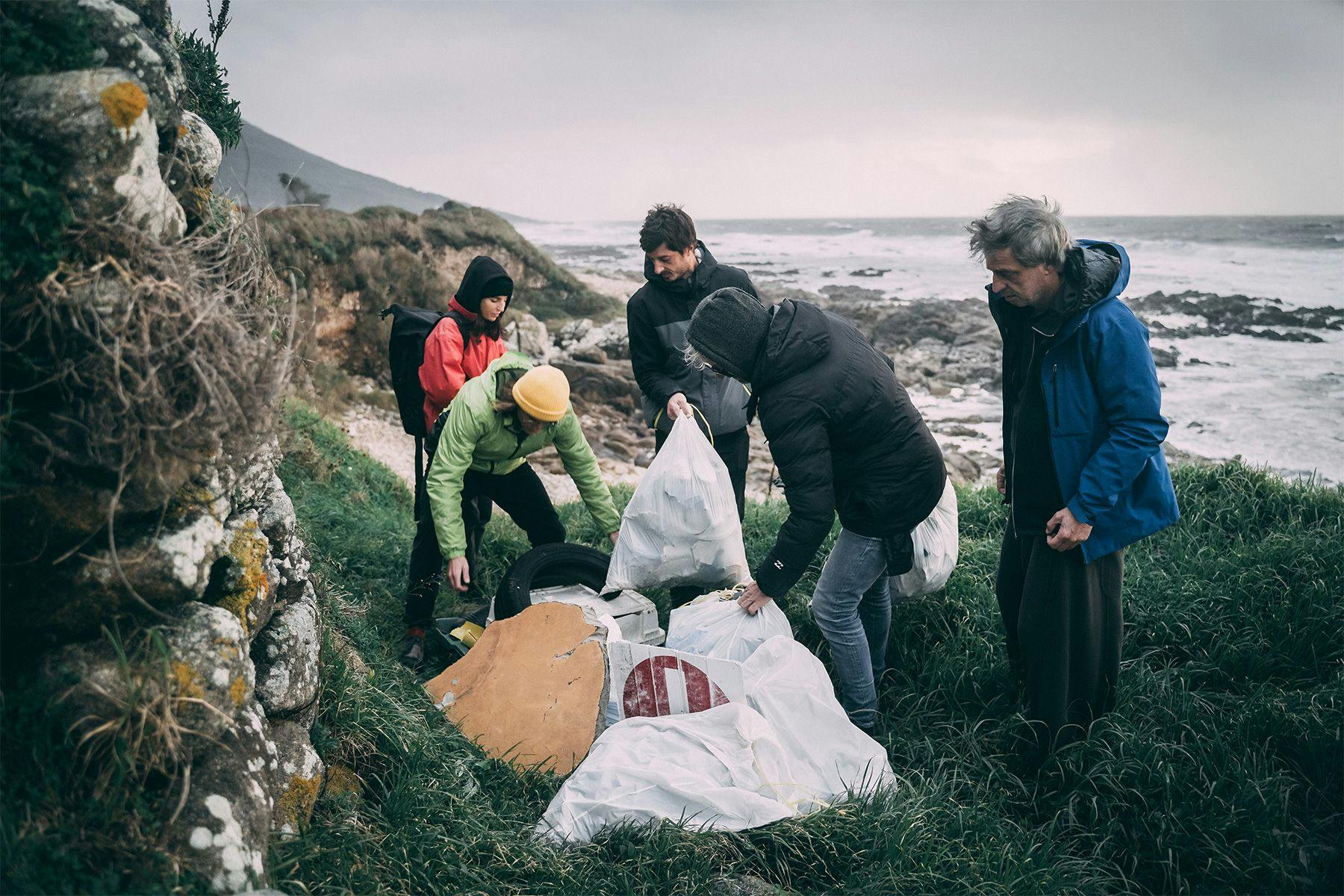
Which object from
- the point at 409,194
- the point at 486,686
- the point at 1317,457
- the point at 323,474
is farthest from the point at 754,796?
the point at 409,194

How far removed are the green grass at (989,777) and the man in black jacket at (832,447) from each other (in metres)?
0.69

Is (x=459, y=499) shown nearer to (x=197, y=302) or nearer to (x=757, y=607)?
(x=757, y=607)

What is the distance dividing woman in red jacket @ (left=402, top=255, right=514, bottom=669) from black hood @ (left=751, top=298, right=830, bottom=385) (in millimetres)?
1744

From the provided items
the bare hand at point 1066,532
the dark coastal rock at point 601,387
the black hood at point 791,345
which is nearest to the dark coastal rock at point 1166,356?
the dark coastal rock at point 601,387

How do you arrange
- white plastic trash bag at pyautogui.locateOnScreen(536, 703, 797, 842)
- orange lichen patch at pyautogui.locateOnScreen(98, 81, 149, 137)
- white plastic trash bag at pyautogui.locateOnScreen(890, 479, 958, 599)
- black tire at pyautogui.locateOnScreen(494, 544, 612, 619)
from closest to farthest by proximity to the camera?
1. orange lichen patch at pyautogui.locateOnScreen(98, 81, 149, 137)
2. white plastic trash bag at pyautogui.locateOnScreen(536, 703, 797, 842)
3. white plastic trash bag at pyautogui.locateOnScreen(890, 479, 958, 599)
4. black tire at pyautogui.locateOnScreen(494, 544, 612, 619)

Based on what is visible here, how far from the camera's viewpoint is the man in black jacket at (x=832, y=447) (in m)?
2.94

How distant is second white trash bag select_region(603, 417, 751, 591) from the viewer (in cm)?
358

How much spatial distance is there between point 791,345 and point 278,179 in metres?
6.60

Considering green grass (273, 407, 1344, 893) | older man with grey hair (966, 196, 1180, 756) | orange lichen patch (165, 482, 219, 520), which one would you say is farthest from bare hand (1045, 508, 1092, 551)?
orange lichen patch (165, 482, 219, 520)

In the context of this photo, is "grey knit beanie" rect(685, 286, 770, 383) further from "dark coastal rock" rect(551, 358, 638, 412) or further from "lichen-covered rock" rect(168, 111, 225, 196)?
"dark coastal rock" rect(551, 358, 638, 412)

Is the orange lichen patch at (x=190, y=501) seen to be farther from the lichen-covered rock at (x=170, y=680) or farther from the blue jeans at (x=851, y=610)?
the blue jeans at (x=851, y=610)

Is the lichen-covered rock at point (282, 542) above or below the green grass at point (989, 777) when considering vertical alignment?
above

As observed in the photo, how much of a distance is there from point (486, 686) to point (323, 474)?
140 inches

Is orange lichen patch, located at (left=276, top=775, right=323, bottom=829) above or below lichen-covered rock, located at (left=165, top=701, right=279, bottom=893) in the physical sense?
below
